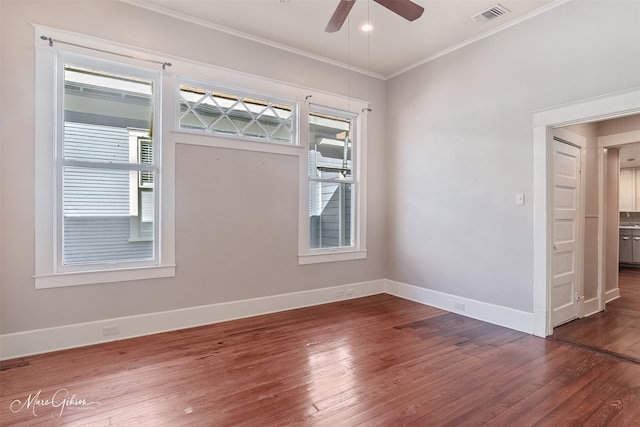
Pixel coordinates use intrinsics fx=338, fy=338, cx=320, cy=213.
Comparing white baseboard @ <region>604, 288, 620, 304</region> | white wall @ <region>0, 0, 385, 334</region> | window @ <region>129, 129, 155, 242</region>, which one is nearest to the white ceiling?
white wall @ <region>0, 0, 385, 334</region>

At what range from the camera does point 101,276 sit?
3.22 meters

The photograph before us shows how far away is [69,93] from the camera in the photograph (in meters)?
3.18

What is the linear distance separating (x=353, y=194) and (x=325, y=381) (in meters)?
2.96

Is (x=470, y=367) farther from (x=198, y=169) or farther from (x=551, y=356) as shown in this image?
(x=198, y=169)

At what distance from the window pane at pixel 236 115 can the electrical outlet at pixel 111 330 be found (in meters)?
2.16

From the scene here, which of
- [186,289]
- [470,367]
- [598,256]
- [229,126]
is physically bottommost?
[470,367]

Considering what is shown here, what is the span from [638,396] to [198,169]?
4142 mm

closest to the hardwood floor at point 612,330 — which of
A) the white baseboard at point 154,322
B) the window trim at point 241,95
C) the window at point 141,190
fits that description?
the white baseboard at point 154,322

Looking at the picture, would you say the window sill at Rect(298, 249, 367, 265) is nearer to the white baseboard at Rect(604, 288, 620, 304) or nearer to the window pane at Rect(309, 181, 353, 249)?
the window pane at Rect(309, 181, 353, 249)

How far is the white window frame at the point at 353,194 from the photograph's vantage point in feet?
14.5

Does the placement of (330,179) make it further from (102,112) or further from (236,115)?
(102,112)

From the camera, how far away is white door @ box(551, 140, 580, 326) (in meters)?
3.58

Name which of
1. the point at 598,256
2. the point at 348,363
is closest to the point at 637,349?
the point at 598,256
